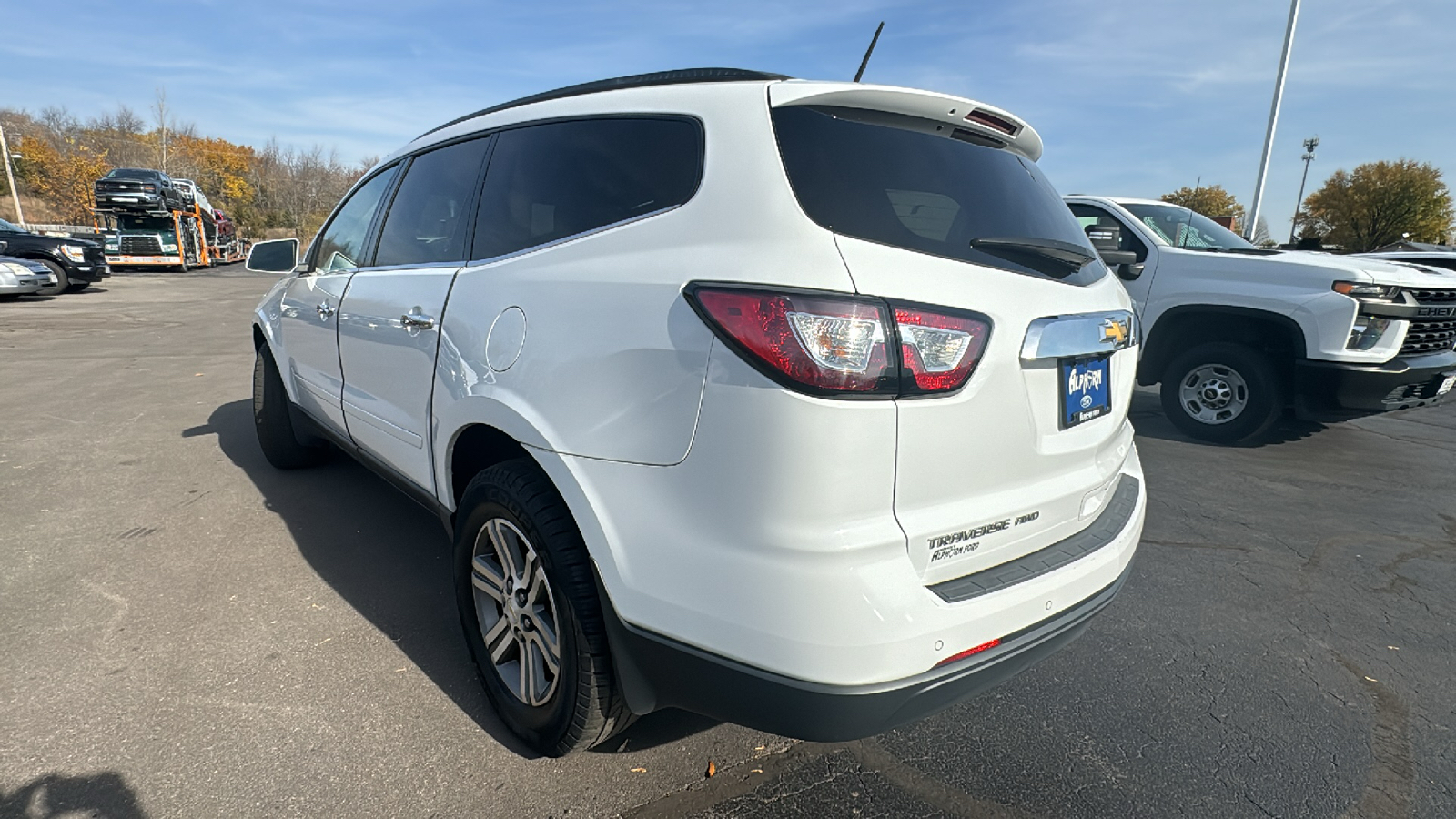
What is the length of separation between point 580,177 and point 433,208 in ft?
3.21

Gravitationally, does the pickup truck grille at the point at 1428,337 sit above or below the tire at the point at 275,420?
above

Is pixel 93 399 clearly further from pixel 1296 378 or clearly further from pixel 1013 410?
pixel 1296 378

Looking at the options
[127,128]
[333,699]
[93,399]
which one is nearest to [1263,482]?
[333,699]

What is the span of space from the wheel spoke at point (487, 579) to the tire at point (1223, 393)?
5694 millimetres

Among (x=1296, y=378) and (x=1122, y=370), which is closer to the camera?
Result: (x=1122, y=370)

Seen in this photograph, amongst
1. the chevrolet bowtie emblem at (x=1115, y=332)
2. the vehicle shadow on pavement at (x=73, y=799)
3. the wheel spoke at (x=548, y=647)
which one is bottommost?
the vehicle shadow on pavement at (x=73, y=799)

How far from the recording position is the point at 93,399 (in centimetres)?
643

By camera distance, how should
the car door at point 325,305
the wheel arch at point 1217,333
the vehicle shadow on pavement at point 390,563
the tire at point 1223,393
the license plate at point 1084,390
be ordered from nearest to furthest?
the license plate at point 1084,390, the vehicle shadow on pavement at point 390,563, the car door at point 325,305, the wheel arch at point 1217,333, the tire at point 1223,393

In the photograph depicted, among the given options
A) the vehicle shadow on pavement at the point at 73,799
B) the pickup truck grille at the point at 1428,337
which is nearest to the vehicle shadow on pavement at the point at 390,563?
the vehicle shadow on pavement at the point at 73,799

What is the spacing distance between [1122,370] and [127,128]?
80.0 meters

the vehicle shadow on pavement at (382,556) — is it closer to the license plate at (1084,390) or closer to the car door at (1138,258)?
the license plate at (1084,390)

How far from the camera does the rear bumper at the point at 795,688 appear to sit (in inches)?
61.0

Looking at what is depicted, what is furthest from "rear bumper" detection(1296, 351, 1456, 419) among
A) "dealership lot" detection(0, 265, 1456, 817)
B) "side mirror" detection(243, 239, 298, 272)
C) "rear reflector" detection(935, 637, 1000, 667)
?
"side mirror" detection(243, 239, 298, 272)

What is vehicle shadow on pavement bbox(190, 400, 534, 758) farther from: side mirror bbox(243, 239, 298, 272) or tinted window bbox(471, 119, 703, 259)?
tinted window bbox(471, 119, 703, 259)
